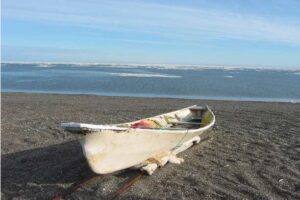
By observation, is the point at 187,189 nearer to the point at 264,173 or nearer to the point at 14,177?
the point at 264,173

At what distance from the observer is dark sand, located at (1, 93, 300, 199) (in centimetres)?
867

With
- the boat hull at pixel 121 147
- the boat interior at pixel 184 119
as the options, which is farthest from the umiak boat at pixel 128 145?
the boat interior at pixel 184 119

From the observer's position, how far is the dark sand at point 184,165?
28.5 ft

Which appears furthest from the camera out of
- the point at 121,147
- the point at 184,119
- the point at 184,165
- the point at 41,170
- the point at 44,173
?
the point at 184,119

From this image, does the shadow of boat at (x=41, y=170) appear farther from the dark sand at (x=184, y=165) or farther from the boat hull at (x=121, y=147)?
the boat hull at (x=121, y=147)

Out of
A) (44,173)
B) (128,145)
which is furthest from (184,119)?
(44,173)

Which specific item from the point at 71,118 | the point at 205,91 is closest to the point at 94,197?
the point at 71,118

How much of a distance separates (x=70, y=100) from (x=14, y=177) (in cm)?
1617

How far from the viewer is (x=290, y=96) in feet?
115

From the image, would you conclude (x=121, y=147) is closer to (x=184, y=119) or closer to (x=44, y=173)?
(x=44, y=173)

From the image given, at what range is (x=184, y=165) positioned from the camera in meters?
10.6

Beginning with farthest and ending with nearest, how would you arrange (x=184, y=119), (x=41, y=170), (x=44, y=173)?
(x=184, y=119), (x=41, y=170), (x=44, y=173)

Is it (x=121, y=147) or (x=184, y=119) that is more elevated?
(x=121, y=147)

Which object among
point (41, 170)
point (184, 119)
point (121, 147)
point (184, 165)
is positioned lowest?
point (41, 170)
